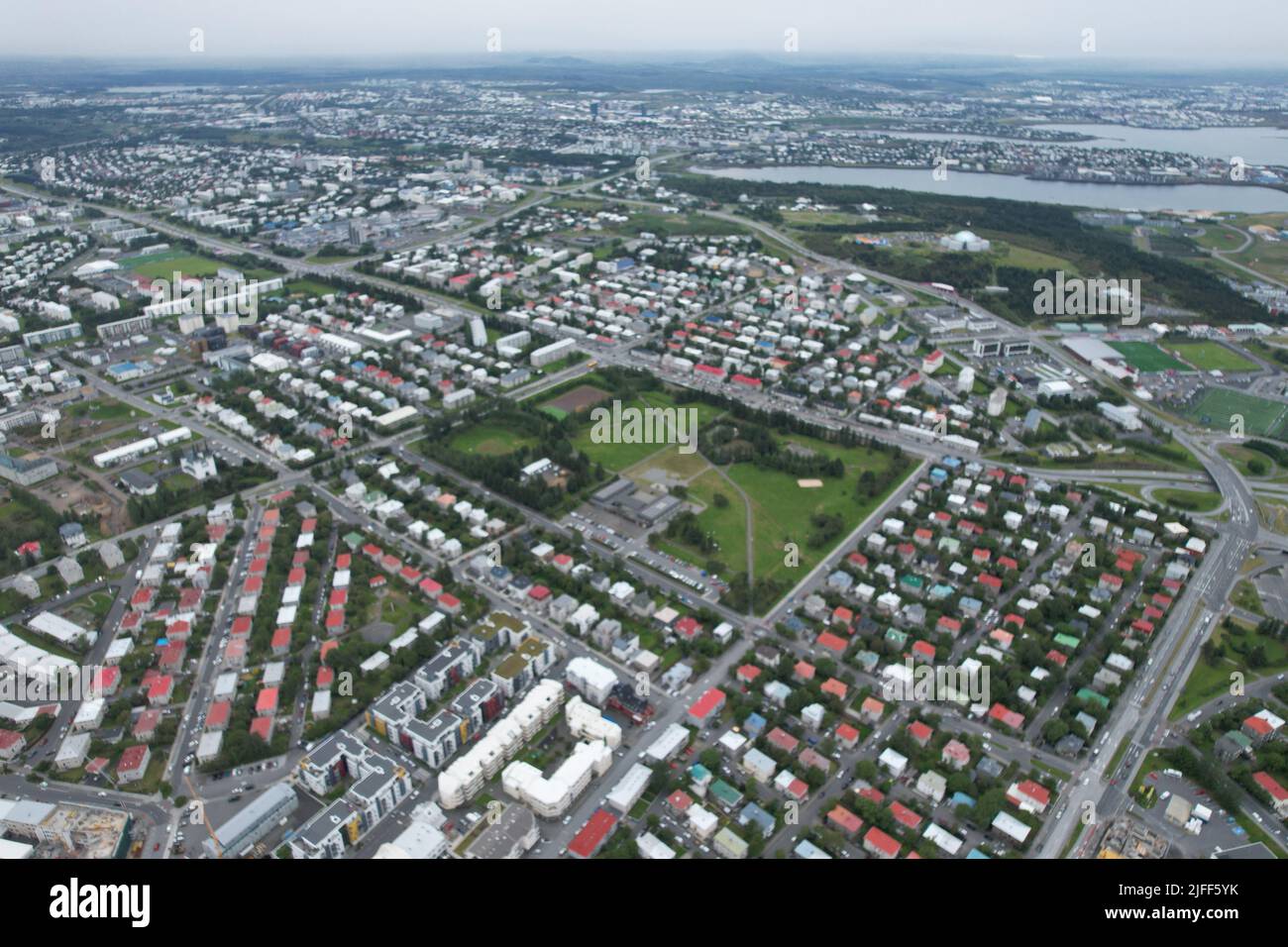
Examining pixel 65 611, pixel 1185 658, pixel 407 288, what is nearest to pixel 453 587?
pixel 65 611

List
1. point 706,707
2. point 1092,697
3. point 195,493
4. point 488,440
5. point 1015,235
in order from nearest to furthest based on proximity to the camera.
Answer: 1. point 706,707
2. point 1092,697
3. point 195,493
4. point 488,440
5. point 1015,235

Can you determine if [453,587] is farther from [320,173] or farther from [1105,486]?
[320,173]

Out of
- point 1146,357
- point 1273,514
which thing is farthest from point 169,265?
point 1273,514

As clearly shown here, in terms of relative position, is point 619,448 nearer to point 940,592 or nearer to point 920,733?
point 940,592

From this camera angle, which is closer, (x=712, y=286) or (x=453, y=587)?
(x=453, y=587)

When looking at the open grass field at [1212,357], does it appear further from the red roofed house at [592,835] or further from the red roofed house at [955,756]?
the red roofed house at [592,835]
